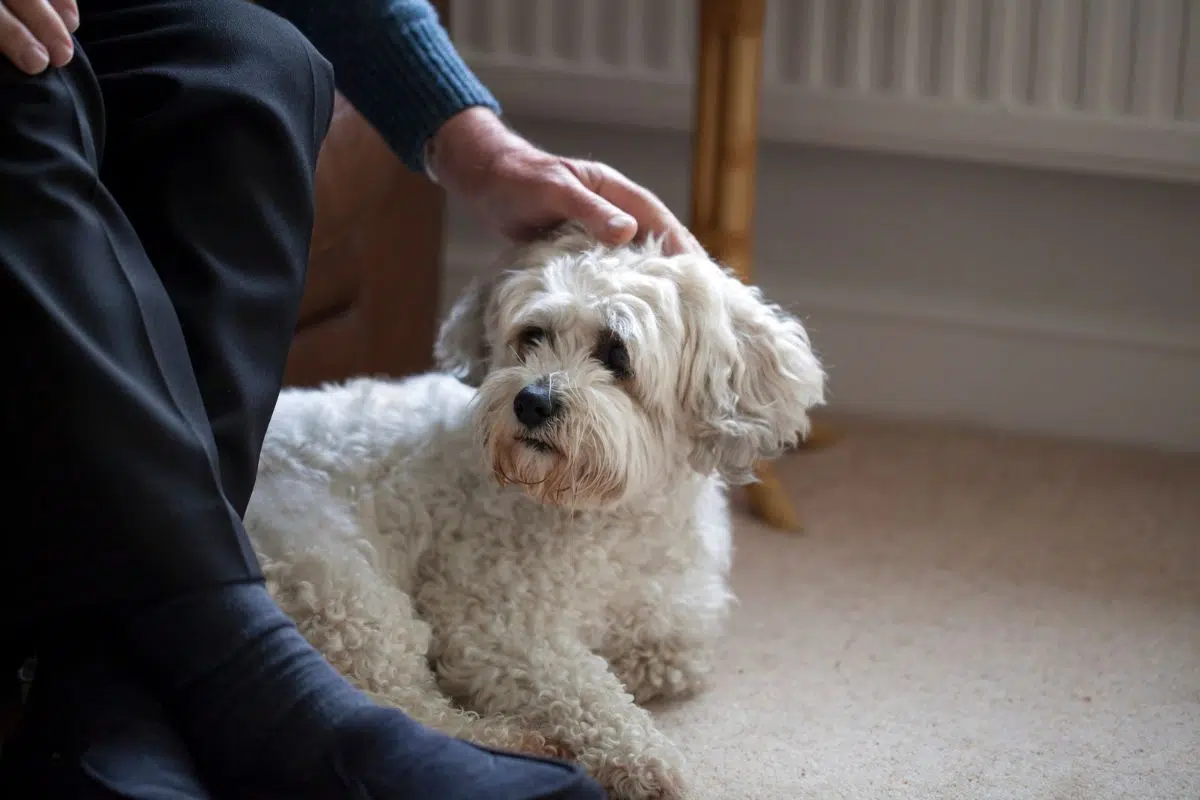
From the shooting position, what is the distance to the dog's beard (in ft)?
3.87

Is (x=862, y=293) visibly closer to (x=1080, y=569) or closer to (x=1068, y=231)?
(x=1068, y=231)

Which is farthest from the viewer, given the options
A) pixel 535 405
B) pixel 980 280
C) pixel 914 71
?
pixel 980 280

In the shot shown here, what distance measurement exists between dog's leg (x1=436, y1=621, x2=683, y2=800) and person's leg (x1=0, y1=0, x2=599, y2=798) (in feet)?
0.60

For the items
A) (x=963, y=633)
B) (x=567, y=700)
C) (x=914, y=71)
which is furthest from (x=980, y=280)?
(x=567, y=700)

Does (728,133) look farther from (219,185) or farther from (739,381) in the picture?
(219,185)

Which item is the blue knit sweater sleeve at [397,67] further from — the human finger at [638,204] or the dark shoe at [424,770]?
the dark shoe at [424,770]

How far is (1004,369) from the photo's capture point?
213 cm

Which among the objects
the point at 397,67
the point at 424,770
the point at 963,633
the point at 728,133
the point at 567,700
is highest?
the point at 397,67

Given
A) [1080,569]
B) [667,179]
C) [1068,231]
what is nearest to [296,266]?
[1080,569]

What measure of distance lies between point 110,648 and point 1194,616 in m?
1.13

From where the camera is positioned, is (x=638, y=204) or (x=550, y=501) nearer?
(x=550, y=501)

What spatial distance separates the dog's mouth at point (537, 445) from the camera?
1182 mm

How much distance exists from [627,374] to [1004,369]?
3.51ft

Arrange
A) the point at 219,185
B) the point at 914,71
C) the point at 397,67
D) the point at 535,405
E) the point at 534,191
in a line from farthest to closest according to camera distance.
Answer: the point at 914,71 < the point at 397,67 < the point at 534,191 < the point at 535,405 < the point at 219,185
